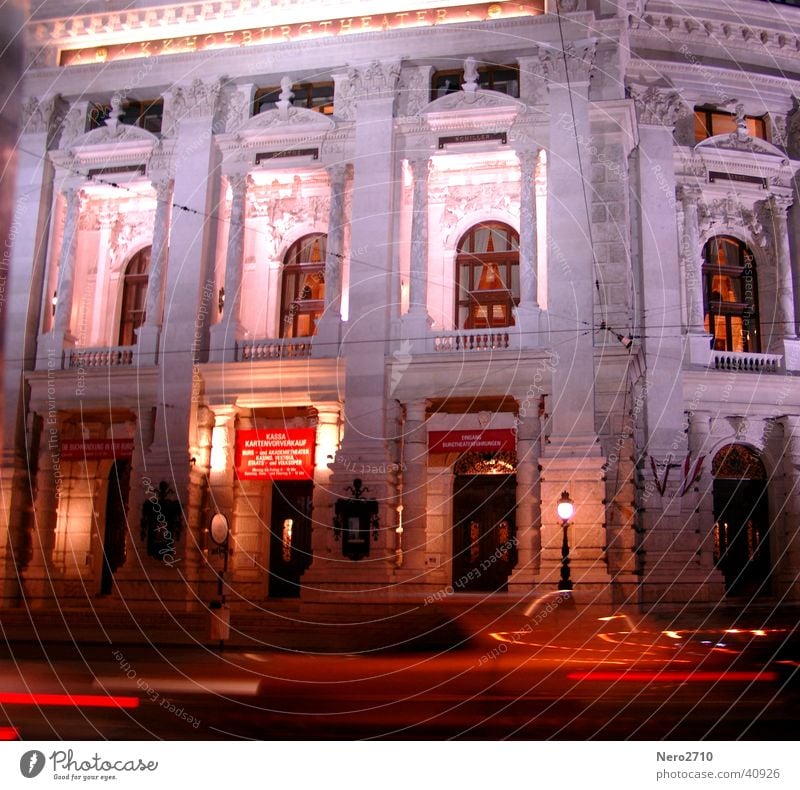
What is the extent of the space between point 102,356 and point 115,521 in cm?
604

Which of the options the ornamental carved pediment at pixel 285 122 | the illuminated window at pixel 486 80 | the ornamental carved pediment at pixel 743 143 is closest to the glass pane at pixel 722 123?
the ornamental carved pediment at pixel 743 143

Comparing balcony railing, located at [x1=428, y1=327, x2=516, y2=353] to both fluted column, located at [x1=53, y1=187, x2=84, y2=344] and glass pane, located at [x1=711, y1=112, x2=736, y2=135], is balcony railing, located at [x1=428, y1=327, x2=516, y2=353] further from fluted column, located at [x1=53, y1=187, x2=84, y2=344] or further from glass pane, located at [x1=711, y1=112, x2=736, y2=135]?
fluted column, located at [x1=53, y1=187, x2=84, y2=344]

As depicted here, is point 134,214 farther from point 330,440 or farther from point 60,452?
point 330,440

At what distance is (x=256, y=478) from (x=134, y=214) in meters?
12.5

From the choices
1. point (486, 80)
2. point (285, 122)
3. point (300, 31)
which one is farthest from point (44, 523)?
point (486, 80)

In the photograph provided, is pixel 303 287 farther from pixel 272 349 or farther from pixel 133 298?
pixel 133 298

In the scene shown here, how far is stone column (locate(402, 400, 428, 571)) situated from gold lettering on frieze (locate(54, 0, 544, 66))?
13.2m

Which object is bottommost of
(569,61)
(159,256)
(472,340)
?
(472,340)

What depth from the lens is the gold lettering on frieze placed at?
31.4 meters

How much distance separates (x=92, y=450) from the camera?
1221 inches

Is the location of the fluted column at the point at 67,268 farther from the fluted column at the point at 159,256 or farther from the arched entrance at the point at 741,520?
the arched entrance at the point at 741,520

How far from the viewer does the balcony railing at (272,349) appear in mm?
31109

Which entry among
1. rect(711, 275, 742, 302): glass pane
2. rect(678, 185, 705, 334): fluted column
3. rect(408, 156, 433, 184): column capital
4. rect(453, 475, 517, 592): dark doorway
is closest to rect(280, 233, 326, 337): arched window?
rect(408, 156, 433, 184): column capital

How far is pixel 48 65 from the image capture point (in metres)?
35.1
